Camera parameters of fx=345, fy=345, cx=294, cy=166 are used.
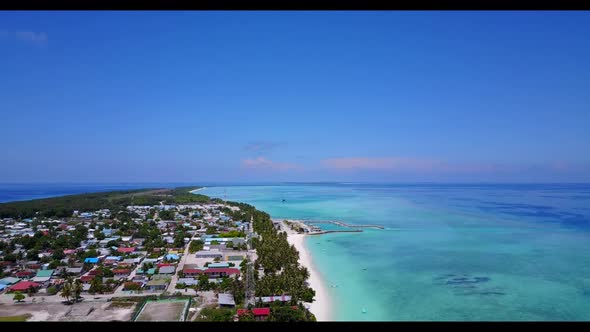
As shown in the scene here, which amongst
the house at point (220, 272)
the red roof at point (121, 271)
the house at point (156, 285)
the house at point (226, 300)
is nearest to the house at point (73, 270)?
the red roof at point (121, 271)

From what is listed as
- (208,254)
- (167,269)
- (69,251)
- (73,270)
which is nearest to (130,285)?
(167,269)

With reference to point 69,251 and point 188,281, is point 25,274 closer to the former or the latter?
point 69,251

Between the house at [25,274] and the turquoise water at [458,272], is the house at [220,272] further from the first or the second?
the house at [25,274]

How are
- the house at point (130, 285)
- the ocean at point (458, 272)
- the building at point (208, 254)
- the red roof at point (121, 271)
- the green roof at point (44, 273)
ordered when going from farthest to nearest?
the building at point (208, 254)
the red roof at point (121, 271)
the green roof at point (44, 273)
the house at point (130, 285)
the ocean at point (458, 272)

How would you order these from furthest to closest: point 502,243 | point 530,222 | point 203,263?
1. point 530,222
2. point 502,243
3. point 203,263

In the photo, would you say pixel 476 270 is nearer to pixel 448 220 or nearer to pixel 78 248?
pixel 448 220

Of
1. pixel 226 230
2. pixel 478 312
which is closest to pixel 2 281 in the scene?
pixel 226 230
